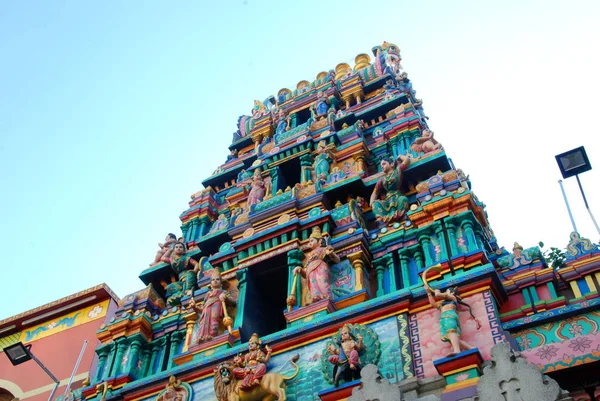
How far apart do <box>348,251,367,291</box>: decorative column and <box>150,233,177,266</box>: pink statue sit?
21.2ft

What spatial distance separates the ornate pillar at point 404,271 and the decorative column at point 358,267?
71 centimetres

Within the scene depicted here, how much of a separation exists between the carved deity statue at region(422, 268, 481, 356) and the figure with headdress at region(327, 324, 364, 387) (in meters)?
1.27

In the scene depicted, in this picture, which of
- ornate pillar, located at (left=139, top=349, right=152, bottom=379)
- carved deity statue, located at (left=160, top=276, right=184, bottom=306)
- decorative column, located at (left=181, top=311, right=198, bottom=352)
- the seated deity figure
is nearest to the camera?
decorative column, located at (left=181, top=311, right=198, bottom=352)

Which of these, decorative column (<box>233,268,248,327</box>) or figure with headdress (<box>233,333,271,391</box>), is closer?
figure with headdress (<box>233,333,271,391</box>)

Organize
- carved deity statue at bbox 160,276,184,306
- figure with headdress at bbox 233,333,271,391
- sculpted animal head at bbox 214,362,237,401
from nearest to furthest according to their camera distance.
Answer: figure with headdress at bbox 233,333,271,391
sculpted animal head at bbox 214,362,237,401
carved deity statue at bbox 160,276,184,306

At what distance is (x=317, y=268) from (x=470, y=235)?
9.20ft

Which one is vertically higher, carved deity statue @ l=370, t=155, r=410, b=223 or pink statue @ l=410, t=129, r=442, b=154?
pink statue @ l=410, t=129, r=442, b=154

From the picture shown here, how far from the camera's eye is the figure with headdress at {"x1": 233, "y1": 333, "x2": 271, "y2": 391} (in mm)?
11539

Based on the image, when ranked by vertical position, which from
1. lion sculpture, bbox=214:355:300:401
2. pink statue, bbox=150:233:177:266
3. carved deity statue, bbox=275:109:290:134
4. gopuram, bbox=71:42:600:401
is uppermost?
carved deity statue, bbox=275:109:290:134

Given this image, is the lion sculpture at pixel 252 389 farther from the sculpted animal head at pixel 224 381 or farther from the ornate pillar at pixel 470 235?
the ornate pillar at pixel 470 235

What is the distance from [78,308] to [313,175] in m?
7.61

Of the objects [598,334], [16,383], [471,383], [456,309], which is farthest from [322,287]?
[16,383]

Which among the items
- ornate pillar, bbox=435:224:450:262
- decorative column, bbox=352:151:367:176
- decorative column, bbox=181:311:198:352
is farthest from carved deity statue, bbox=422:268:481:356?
decorative column, bbox=352:151:367:176

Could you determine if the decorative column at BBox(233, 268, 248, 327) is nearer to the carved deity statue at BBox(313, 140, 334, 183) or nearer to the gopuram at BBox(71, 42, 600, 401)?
the gopuram at BBox(71, 42, 600, 401)
